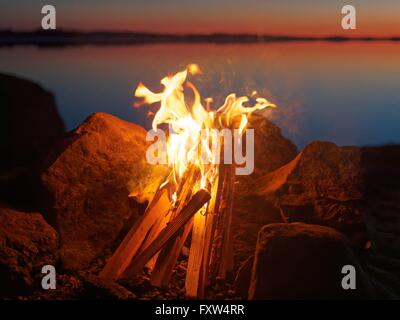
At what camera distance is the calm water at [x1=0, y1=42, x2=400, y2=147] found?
5320 mm

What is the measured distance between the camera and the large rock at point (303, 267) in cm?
372

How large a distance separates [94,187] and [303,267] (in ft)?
6.32

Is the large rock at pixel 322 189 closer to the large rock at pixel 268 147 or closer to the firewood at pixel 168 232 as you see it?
the large rock at pixel 268 147

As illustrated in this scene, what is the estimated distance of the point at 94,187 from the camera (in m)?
4.57

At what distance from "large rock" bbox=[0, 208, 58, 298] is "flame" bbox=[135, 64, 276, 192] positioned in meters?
1.18

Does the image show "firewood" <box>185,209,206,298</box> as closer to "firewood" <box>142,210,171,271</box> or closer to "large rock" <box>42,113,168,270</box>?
"firewood" <box>142,210,171,271</box>

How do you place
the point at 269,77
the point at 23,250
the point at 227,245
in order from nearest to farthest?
the point at 23,250 → the point at 227,245 → the point at 269,77

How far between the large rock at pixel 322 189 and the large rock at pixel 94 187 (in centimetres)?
114

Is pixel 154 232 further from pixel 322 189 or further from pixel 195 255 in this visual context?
pixel 322 189

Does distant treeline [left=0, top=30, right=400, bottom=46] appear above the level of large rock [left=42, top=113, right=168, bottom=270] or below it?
above

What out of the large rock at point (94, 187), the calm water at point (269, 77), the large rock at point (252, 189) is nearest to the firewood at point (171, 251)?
the large rock at point (94, 187)
